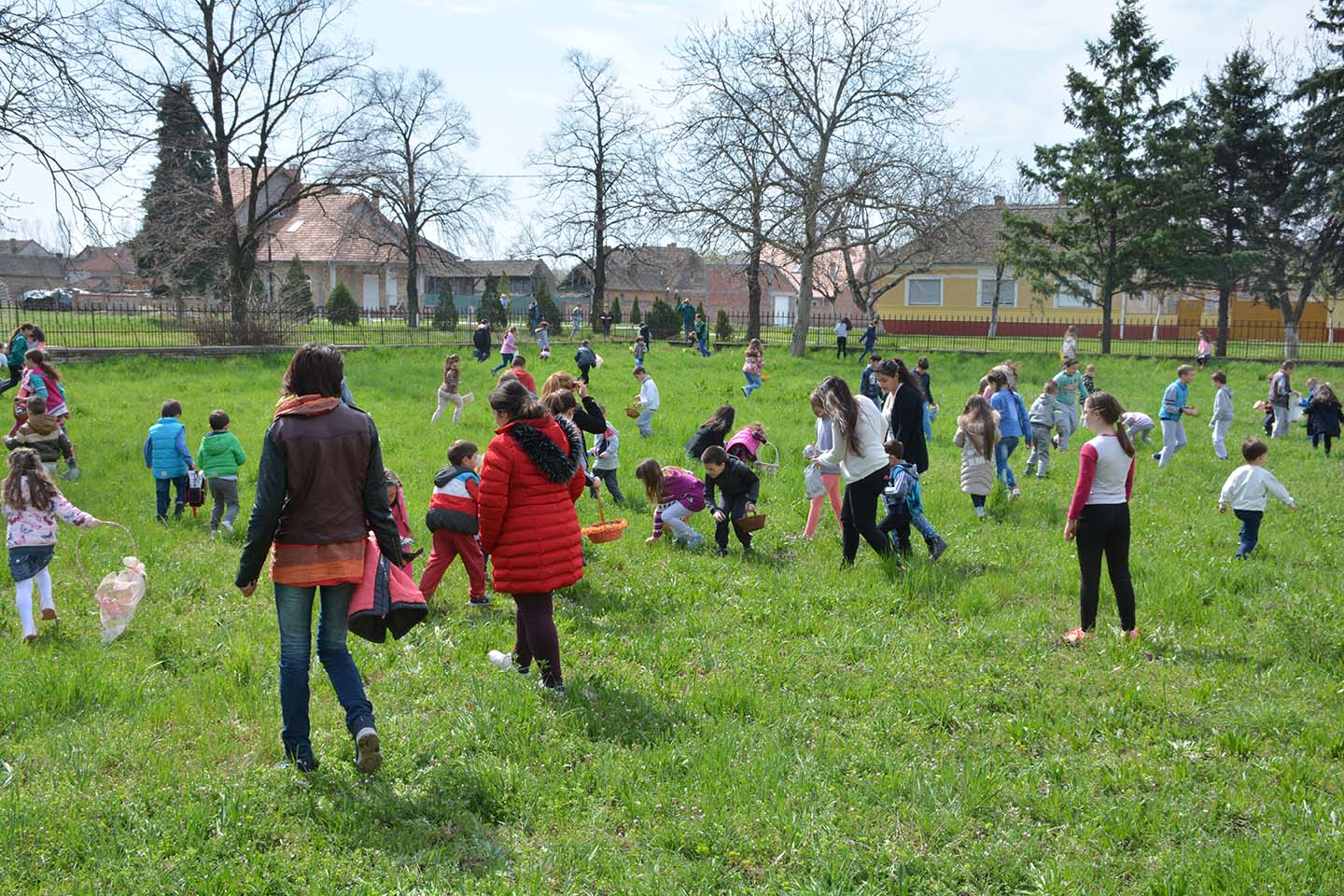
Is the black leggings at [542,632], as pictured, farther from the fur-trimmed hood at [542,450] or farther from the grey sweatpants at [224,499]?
the grey sweatpants at [224,499]

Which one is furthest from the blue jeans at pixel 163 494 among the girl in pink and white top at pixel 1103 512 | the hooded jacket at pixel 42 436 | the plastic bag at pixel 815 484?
the girl in pink and white top at pixel 1103 512

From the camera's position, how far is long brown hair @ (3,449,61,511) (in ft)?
22.2

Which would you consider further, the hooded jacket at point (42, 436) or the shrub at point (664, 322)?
the shrub at point (664, 322)

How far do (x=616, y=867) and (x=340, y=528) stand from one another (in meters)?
A: 1.94

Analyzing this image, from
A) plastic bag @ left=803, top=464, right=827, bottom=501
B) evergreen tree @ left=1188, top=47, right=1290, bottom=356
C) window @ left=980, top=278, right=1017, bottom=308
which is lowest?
plastic bag @ left=803, top=464, right=827, bottom=501

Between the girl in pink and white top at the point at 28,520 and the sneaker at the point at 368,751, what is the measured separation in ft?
10.9

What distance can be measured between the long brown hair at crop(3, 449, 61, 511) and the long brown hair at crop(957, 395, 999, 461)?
320 inches

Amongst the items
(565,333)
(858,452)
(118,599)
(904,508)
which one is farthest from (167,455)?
(565,333)

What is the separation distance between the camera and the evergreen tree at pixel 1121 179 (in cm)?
3203

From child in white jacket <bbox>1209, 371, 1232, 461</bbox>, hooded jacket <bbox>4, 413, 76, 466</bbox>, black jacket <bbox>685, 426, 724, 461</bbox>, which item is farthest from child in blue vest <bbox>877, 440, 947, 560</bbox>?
hooded jacket <bbox>4, 413, 76, 466</bbox>

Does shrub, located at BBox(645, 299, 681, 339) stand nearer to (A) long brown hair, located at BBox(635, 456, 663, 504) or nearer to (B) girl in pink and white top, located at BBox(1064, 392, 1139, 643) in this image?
(A) long brown hair, located at BBox(635, 456, 663, 504)

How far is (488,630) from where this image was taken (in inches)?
274

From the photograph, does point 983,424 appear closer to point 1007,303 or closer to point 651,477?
point 651,477

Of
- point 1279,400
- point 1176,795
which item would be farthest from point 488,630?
point 1279,400
